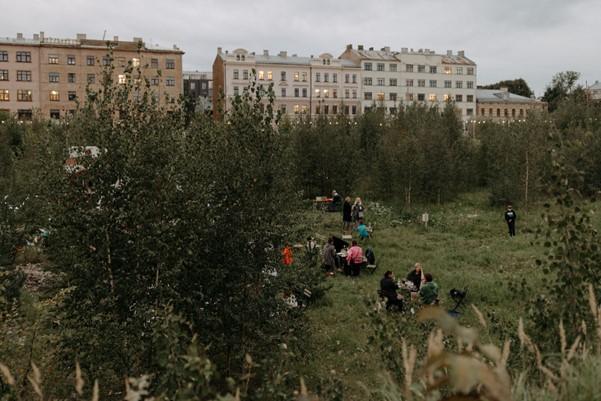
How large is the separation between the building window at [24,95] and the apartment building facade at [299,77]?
26320mm

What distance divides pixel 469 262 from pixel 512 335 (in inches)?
613

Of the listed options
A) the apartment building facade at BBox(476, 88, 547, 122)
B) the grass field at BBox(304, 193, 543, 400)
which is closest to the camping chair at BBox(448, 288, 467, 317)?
the grass field at BBox(304, 193, 543, 400)

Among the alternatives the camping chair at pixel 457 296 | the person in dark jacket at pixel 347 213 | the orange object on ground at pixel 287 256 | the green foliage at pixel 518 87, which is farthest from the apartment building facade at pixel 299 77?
the orange object on ground at pixel 287 256

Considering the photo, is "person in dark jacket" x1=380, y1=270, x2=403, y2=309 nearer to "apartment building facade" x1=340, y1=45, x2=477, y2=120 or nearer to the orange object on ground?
the orange object on ground

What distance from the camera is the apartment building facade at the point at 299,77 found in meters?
87.1

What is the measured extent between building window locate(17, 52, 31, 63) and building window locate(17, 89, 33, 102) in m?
4.00

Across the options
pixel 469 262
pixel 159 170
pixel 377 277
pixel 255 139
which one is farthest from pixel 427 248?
pixel 159 170

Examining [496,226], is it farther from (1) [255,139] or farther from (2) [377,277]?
(1) [255,139]

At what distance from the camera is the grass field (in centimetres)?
1147

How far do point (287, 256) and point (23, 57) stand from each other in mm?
79896

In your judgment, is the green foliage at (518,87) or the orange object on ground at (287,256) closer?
the orange object on ground at (287,256)

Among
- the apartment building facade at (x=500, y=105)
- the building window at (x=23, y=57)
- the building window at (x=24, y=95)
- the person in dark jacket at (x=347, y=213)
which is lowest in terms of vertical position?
the person in dark jacket at (x=347, y=213)

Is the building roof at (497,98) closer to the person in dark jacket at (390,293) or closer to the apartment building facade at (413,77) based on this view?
the apartment building facade at (413,77)

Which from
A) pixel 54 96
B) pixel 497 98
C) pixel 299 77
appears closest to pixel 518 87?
pixel 497 98
